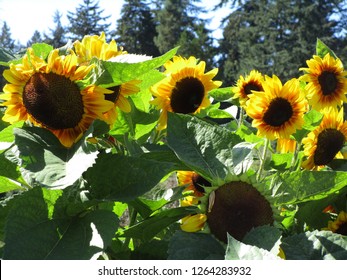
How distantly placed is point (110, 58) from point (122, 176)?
18cm

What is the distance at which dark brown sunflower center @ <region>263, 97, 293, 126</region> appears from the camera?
100 centimetres


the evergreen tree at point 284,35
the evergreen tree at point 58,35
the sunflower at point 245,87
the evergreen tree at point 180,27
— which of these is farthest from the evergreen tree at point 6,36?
the sunflower at point 245,87

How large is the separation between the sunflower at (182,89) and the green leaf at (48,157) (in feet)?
0.89

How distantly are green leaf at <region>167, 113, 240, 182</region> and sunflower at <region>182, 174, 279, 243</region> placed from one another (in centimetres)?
5

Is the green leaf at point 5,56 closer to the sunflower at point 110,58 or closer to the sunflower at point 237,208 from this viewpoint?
the sunflower at point 110,58

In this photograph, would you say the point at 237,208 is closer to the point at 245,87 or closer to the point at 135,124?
the point at 135,124

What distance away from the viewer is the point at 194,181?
3.31 ft

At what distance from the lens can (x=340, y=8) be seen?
2478 centimetres

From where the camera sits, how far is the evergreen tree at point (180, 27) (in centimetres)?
2839

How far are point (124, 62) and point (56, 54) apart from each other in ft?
0.34

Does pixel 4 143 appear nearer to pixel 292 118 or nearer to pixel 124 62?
pixel 124 62

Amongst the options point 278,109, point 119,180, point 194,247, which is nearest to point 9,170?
point 119,180

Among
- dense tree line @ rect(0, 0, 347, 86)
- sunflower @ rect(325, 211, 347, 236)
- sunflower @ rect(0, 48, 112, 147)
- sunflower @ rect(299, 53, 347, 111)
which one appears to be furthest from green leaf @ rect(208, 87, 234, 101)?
dense tree line @ rect(0, 0, 347, 86)
